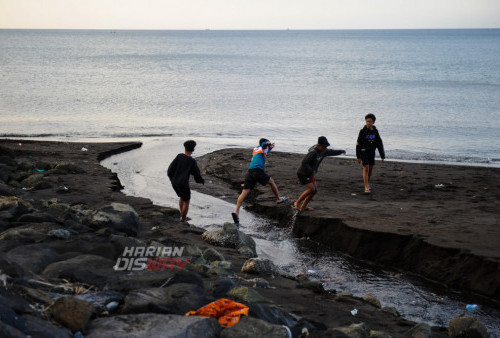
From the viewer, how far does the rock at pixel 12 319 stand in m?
4.48

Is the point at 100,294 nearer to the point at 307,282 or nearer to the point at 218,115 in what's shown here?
the point at 307,282

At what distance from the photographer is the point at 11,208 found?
910cm

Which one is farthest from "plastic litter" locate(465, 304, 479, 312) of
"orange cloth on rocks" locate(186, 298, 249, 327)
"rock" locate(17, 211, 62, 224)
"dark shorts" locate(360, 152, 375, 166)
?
"rock" locate(17, 211, 62, 224)

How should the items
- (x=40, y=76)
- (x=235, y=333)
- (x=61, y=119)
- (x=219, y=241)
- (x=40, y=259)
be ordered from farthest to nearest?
(x=40, y=76) < (x=61, y=119) < (x=219, y=241) < (x=40, y=259) < (x=235, y=333)

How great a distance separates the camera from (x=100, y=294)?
19.2 feet

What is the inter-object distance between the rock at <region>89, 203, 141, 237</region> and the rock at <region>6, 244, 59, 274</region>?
168 cm

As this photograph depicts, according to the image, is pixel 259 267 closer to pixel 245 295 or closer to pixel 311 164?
pixel 245 295

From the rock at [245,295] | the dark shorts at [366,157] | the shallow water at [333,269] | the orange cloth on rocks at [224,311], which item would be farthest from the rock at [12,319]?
the dark shorts at [366,157]

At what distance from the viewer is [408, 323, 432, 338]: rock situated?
259 inches

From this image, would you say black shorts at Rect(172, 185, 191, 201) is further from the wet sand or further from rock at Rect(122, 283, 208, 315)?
rock at Rect(122, 283, 208, 315)

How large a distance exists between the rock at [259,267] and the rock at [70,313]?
356 centimetres

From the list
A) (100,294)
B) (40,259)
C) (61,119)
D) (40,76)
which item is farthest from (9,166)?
(40,76)

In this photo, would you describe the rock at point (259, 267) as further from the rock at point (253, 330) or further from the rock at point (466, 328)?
the rock at point (253, 330)

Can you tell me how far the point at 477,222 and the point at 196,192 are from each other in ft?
23.2
